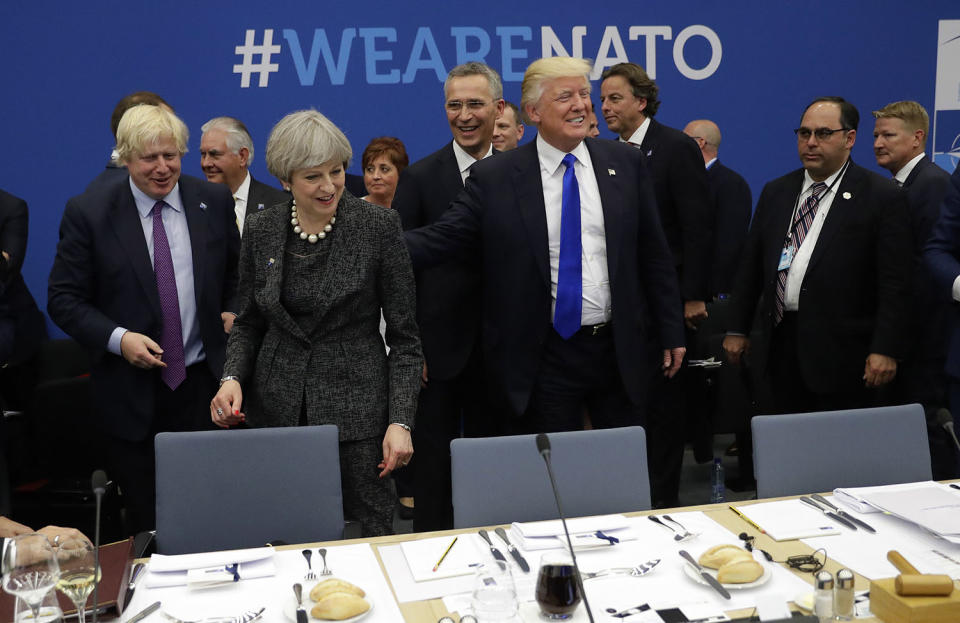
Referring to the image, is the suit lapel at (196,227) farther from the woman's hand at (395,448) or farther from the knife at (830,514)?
the knife at (830,514)

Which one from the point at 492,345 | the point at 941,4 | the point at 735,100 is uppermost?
the point at 941,4

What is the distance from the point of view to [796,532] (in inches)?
80.8

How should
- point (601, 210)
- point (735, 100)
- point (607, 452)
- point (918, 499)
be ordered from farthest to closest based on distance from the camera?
point (735, 100) → point (601, 210) → point (607, 452) → point (918, 499)

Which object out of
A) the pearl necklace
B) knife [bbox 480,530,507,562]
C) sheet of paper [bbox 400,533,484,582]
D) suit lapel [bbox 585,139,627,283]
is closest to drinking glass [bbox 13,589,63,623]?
sheet of paper [bbox 400,533,484,582]

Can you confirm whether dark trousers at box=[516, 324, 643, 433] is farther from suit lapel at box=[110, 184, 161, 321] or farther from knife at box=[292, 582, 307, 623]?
knife at box=[292, 582, 307, 623]

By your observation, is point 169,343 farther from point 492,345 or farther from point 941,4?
point 941,4

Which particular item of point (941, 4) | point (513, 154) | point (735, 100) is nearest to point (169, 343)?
point (513, 154)

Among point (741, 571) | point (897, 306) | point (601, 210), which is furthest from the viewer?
point (897, 306)

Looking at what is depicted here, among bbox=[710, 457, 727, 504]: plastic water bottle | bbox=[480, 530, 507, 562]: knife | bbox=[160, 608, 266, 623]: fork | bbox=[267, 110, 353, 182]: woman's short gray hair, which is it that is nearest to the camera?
bbox=[160, 608, 266, 623]: fork

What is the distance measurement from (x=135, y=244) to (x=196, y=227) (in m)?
0.21

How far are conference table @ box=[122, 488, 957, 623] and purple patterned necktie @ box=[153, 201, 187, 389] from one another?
1304 mm

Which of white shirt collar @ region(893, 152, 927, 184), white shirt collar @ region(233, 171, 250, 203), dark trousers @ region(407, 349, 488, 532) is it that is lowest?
dark trousers @ region(407, 349, 488, 532)

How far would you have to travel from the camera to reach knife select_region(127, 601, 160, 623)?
1.70 meters

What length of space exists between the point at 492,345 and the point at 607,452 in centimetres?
78
